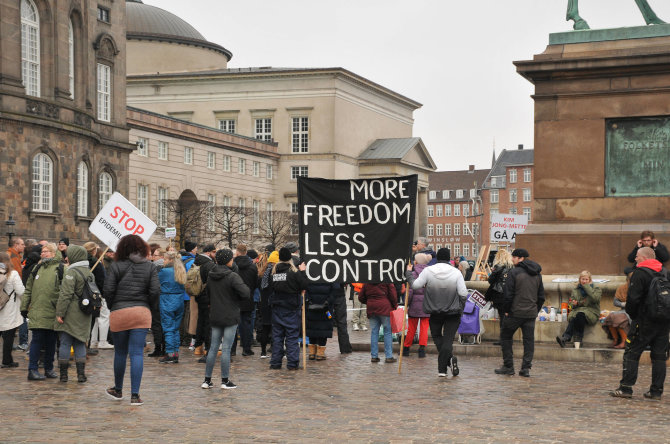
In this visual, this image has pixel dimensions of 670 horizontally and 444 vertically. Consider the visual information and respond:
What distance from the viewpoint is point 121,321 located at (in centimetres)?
1201

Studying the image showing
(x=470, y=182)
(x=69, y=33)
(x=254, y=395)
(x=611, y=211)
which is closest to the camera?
(x=254, y=395)

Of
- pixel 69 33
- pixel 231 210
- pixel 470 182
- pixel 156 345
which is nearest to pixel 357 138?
pixel 231 210

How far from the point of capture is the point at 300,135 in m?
104

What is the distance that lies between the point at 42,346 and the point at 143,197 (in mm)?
62608

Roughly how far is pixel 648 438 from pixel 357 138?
97.2m

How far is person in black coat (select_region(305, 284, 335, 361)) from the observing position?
56.5 feet

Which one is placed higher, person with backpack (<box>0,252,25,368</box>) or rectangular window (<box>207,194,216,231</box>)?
rectangular window (<box>207,194,216,231</box>)

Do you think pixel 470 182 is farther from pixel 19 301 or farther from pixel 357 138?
pixel 19 301

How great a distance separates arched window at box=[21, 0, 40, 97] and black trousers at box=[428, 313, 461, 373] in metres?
33.8

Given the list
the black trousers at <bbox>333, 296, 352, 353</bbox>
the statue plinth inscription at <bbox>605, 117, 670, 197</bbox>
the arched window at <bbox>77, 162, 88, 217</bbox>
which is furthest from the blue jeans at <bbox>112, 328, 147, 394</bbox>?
the arched window at <bbox>77, 162, 88, 217</bbox>

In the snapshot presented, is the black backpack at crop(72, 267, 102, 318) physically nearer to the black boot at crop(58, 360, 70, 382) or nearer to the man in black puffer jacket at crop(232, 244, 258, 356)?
the black boot at crop(58, 360, 70, 382)

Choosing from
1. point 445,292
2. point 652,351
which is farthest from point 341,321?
point 652,351

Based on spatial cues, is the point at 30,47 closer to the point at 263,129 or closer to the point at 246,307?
the point at 246,307

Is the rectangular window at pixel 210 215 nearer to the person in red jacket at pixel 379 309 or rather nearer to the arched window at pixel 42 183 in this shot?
the arched window at pixel 42 183
